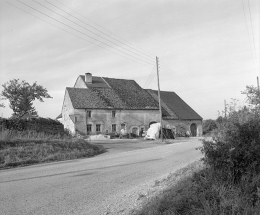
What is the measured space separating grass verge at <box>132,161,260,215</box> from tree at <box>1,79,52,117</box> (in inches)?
2028

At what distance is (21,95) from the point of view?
54.5 meters

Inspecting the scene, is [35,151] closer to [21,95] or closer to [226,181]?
[226,181]

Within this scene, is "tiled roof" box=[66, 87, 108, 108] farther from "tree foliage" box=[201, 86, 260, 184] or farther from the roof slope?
"tree foliage" box=[201, 86, 260, 184]

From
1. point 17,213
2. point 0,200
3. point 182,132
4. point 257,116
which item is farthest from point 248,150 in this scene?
point 182,132

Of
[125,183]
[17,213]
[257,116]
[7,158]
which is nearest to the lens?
[17,213]

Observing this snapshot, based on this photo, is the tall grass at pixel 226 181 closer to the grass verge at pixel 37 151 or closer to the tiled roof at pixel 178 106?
the grass verge at pixel 37 151

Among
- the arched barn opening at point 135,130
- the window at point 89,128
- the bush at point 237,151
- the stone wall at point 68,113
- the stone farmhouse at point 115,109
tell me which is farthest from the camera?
the arched barn opening at point 135,130

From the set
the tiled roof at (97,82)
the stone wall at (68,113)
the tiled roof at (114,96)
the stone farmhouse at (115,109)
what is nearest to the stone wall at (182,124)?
the stone farmhouse at (115,109)

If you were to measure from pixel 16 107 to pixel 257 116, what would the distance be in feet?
176

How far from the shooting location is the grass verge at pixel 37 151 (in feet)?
43.9

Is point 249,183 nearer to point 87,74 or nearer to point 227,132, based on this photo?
point 227,132

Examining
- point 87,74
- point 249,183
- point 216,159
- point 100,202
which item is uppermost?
point 87,74

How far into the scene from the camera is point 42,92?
56562 mm

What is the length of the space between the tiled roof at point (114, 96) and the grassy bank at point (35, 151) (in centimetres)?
2431
